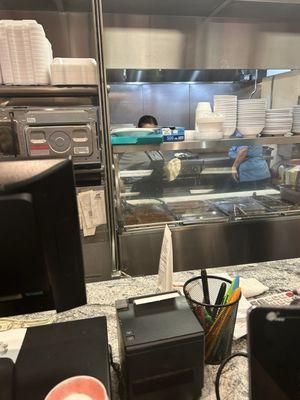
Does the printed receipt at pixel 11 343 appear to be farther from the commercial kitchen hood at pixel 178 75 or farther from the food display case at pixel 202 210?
the commercial kitchen hood at pixel 178 75

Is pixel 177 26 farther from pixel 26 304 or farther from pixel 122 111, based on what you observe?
pixel 26 304

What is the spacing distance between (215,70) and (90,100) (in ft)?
3.77

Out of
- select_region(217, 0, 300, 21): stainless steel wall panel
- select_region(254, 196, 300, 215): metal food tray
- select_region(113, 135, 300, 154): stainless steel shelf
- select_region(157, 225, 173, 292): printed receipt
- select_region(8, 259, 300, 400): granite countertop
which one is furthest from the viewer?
select_region(254, 196, 300, 215): metal food tray

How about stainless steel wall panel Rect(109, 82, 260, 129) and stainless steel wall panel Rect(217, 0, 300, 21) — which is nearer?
stainless steel wall panel Rect(217, 0, 300, 21)

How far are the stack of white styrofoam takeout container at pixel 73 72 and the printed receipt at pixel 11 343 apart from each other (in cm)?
139

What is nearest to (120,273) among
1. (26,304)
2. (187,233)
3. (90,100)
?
(187,233)

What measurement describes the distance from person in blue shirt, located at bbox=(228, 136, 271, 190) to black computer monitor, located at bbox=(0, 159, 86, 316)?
205cm

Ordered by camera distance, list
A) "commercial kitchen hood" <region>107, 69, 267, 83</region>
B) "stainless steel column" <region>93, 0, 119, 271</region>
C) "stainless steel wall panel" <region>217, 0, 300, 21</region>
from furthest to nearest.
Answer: "commercial kitchen hood" <region>107, 69, 267, 83</region> → "stainless steel wall panel" <region>217, 0, 300, 21</region> → "stainless steel column" <region>93, 0, 119, 271</region>

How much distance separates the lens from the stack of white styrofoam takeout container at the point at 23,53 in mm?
1655

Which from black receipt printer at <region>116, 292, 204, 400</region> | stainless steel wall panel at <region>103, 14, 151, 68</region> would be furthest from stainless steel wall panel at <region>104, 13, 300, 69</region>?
black receipt printer at <region>116, 292, 204, 400</region>

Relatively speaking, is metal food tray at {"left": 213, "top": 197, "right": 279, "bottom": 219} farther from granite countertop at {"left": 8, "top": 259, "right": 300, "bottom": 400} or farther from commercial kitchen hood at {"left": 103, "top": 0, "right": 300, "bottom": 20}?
commercial kitchen hood at {"left": 103, "top": 0, "right": 300, "bottom": 20}

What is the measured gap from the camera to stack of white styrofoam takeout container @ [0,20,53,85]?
1655 mm

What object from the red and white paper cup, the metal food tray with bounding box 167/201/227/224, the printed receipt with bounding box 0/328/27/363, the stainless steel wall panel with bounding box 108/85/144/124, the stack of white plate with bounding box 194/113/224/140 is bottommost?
the metal food tray with bounding box 167/201/227/224

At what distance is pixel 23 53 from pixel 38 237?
4.91 ft
